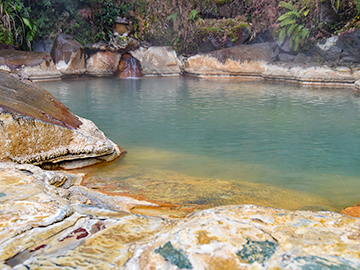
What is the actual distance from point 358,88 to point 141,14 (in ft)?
46.9

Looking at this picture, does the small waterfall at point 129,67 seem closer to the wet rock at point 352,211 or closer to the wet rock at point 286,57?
the wet rock at point 286,57

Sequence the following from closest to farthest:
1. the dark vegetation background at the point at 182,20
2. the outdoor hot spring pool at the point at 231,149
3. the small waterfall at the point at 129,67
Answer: the outdoor hot spring pool at the point at 231,149 → the dark vegetation background at the point at 182,20 → the small waterfall at the point at 129,67

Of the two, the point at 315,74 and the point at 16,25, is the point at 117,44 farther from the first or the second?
the point at 315,74

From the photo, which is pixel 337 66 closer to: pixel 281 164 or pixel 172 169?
pixel 281 164

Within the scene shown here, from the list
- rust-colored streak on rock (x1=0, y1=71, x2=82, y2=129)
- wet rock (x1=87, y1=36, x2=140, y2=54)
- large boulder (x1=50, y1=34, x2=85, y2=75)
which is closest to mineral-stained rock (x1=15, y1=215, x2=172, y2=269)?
rust-colored streak on rock (x1=0, y1=71, x2=82, y2=129)

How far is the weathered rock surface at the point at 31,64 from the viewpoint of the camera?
45.0 feet

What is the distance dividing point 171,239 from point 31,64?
50.1 feet

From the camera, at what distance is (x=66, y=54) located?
632 inches

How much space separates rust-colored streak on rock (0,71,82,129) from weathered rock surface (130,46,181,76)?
1434 centimetres

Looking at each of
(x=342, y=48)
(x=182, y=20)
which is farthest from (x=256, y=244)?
(x=182, y=20)

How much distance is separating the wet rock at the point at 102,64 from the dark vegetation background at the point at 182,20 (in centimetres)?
172

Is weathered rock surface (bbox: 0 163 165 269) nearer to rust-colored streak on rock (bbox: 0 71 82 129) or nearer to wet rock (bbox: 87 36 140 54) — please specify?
rust-colored streak on rock (bbox: 0 71 82 129)

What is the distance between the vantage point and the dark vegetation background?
1577 cm

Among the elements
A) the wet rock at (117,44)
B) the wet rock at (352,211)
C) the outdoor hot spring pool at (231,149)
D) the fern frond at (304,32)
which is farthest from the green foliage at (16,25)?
the wet rock at (352,211)
